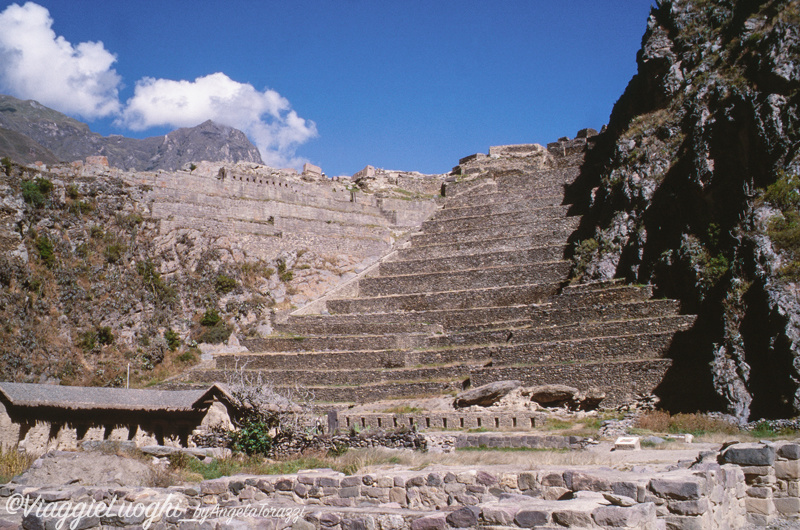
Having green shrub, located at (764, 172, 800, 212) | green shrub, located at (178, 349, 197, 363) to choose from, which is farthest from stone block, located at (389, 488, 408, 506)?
green shrub, located at (178, 349, 197, 363)

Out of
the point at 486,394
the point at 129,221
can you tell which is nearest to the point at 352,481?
the point at 486,394

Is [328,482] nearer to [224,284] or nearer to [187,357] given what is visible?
[187,357]

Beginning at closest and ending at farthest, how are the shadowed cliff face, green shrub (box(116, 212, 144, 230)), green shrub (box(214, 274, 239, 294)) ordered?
the shadowed cliff face, green shrub (box(214, 274, 239, 294)), green shrub (box(116, 212, 144, 230))

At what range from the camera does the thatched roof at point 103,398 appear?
62.8ft

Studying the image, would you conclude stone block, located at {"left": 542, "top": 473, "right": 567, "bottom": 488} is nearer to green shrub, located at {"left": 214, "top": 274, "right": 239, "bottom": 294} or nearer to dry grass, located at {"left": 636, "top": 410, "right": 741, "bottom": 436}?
dry grass, located at {"left": 636, "top": 410, "right": 741, "bottom": 436}

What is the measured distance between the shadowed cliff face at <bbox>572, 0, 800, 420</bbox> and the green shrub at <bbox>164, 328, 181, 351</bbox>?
18411 millimetres

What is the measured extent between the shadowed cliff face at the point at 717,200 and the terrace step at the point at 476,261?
5.39 feet

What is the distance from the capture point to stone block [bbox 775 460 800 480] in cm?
981

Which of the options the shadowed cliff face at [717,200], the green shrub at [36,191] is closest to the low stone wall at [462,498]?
the shadowed cliff face at [717,200]

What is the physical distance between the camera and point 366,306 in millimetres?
33469

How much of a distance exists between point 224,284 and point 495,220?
50.0 feet

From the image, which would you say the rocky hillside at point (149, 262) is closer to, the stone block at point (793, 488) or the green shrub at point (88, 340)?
the green shrub at point (88, 340)

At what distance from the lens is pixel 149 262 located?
33.5m

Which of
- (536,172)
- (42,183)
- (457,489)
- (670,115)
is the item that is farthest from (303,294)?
(457,489)
